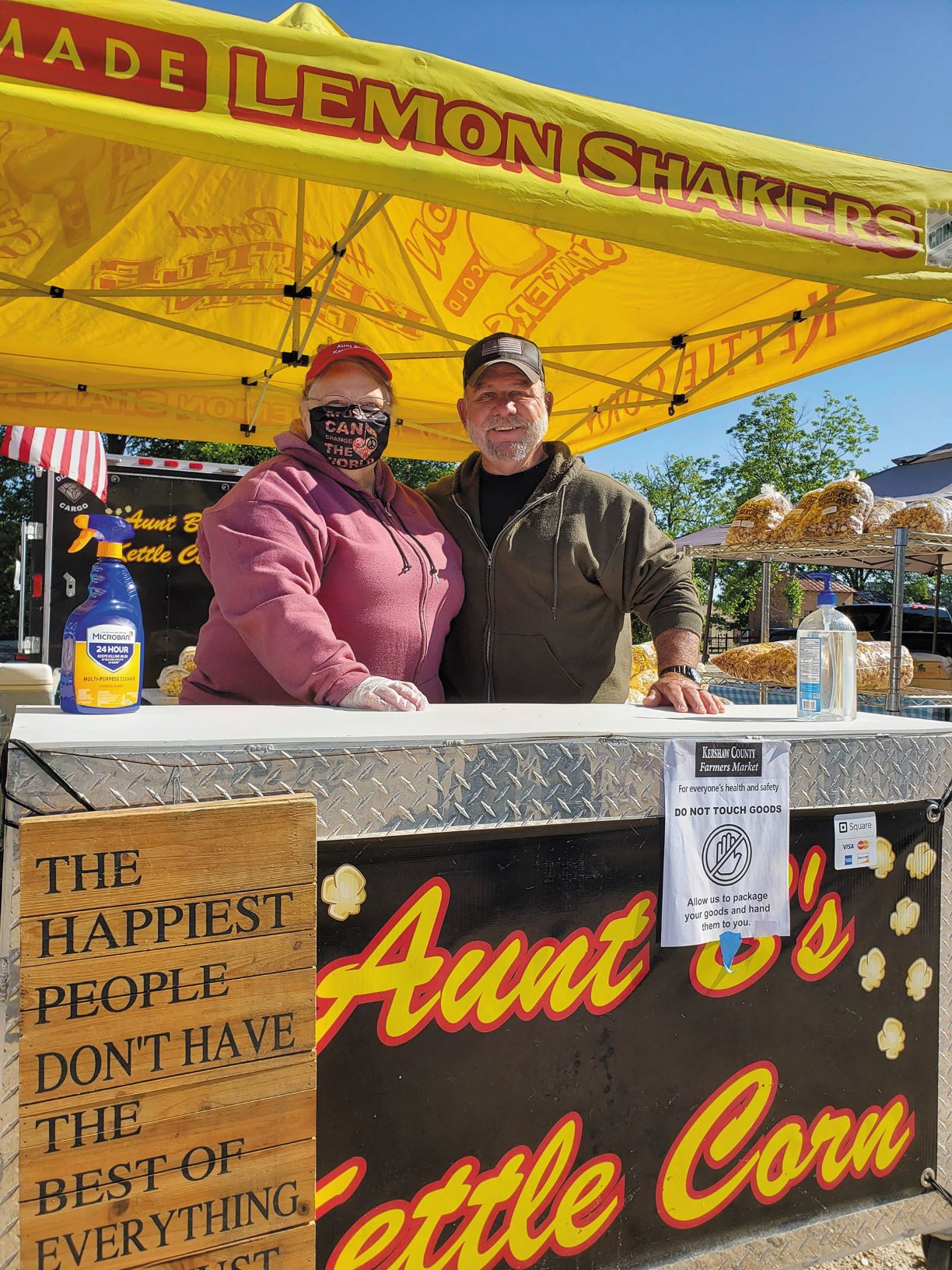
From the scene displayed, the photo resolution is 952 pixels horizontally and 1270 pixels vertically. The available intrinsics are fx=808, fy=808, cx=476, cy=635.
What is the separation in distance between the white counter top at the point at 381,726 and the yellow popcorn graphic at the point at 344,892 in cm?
23

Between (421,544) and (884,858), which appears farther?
(421,544)

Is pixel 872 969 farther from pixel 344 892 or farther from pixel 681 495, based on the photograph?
pixel 681 495

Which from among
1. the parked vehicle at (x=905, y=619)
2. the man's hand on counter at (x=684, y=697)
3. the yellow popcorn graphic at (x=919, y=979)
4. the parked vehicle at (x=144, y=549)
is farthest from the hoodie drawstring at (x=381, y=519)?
the parked vehicle at (x=905, y=619)

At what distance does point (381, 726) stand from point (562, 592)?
1134mm

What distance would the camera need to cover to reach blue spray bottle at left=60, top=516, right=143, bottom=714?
1570 millimetres

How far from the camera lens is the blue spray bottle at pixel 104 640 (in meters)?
1.57

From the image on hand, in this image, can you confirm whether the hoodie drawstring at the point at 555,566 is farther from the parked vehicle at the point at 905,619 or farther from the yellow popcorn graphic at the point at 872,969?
the parked vehicle at the point at 905,619

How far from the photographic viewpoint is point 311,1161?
Answer: 1.32 metres

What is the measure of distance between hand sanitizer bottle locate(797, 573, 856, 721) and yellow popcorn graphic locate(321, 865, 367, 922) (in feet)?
4.06

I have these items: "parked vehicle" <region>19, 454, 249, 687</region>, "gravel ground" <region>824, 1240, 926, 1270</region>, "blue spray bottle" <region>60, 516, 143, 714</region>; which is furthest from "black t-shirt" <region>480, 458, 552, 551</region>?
"parked vehicle" <region>19, 454, 249, 687</region>

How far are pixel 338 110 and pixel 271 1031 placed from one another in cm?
161

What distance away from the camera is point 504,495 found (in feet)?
8.95

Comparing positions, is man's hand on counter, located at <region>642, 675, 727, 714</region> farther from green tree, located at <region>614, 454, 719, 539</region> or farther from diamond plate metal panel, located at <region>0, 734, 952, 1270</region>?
green tree, located at <region>614, 454, 719, 539</region>

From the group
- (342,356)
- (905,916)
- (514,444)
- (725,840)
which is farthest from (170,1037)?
(514,444)
